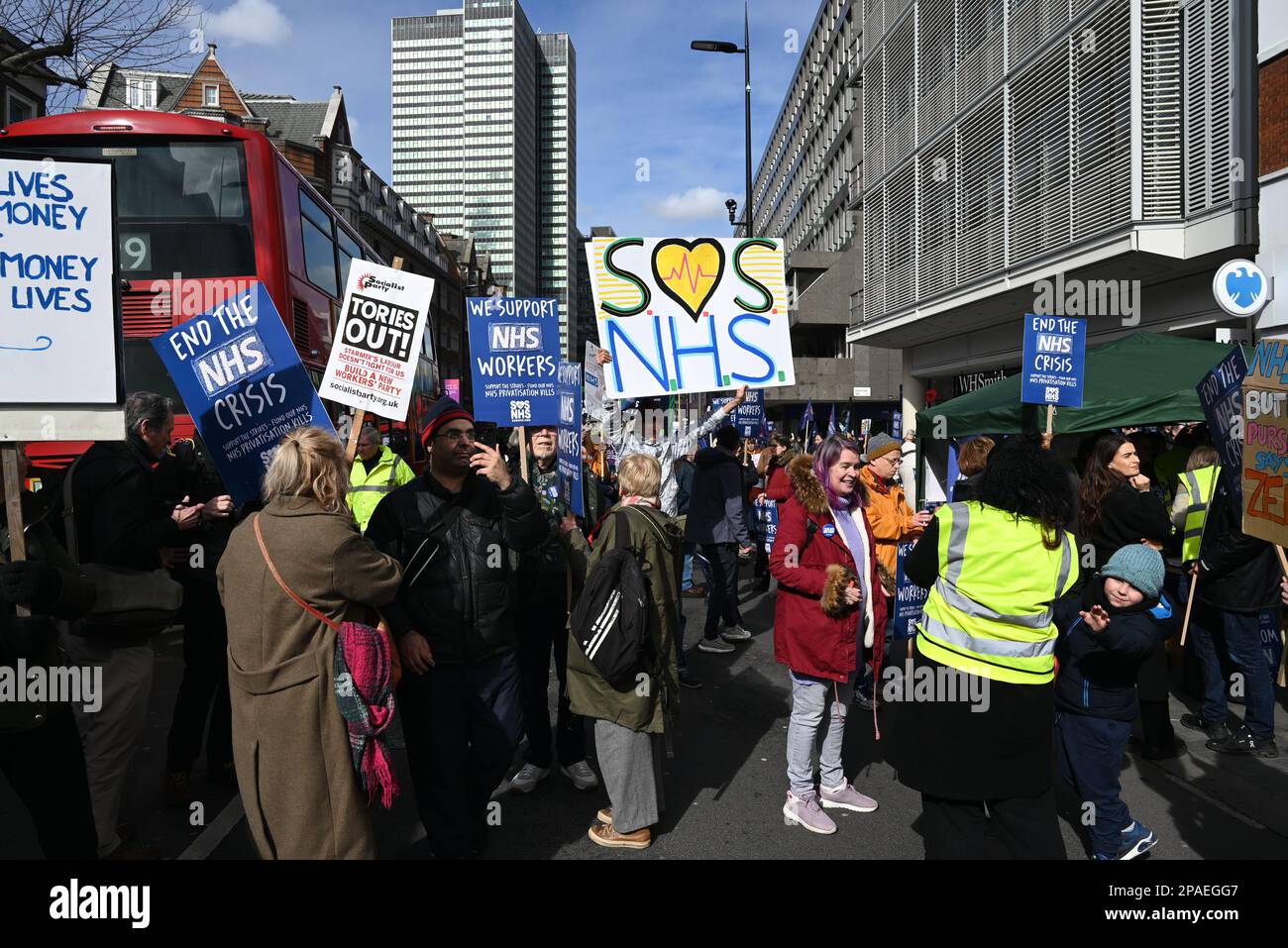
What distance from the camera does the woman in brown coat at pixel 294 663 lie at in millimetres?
2916

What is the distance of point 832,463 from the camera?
4332 millimetres

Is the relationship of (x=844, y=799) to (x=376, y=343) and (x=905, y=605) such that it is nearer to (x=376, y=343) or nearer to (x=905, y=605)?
(x=905, y=605)

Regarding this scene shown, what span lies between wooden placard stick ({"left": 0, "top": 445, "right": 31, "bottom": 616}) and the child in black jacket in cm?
382

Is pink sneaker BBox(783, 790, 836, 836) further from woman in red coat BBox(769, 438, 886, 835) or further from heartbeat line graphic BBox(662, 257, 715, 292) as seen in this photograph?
heartbeat line graphic BBox(662, 257, 715, 292)

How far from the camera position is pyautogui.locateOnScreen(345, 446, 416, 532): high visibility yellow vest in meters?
6.27

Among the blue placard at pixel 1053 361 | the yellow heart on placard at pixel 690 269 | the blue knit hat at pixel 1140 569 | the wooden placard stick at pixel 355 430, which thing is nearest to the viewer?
the blue knit hat at pixel 1140 569

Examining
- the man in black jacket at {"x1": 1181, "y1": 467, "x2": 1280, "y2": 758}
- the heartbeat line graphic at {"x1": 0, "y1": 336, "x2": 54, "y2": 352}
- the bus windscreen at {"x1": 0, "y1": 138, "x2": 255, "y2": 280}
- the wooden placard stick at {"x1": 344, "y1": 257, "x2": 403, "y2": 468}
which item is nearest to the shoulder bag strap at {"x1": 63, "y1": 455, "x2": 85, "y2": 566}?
the heartbeat line graphic at {"x1": 0, "y1": 336, "x2": 54, "y2": 352}

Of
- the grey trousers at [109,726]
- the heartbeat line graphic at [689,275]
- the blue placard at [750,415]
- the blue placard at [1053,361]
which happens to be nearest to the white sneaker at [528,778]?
the grey trousers at [109,726]

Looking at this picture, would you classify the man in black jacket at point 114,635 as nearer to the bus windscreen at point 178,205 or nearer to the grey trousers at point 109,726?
the grey trousers at point 109,726

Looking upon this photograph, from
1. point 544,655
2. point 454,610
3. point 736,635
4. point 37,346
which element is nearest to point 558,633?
point 544,655

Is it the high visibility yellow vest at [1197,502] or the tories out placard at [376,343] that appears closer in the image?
the tories out placard at [376,343]

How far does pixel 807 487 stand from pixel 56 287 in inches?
131

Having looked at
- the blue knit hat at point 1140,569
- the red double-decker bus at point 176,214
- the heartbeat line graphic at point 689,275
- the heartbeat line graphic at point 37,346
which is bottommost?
the blue knit hat at point 1140,569

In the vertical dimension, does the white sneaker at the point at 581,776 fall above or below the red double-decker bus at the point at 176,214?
below
